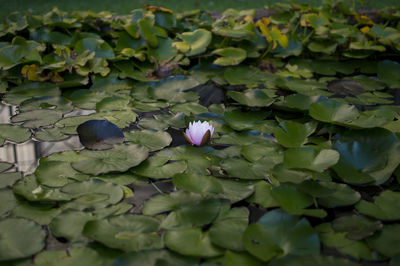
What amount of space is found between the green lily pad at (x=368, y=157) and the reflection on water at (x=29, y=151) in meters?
0.86

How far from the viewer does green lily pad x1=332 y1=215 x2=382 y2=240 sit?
32.5 inches

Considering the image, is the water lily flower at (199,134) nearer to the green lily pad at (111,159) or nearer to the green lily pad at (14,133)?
the green lily pad at (111,159)

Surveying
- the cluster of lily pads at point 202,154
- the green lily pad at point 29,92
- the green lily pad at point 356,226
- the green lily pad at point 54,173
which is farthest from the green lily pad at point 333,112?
the green lily pad at point 29,92

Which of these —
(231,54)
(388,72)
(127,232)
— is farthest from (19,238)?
(388,72)

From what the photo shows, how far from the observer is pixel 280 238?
0.79m

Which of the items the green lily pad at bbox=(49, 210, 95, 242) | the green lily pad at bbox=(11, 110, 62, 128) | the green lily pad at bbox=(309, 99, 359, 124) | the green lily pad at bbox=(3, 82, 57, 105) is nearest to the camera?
the green lily pad at bbox=(49, 210, 95, 242)

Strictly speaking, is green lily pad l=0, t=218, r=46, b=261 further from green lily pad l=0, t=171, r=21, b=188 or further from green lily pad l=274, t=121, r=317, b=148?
green lily pad l=274, t=121, r=317, b=148

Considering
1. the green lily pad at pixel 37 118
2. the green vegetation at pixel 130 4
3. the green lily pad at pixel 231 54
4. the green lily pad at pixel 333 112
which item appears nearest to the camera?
the green lily pad at pixel 333 112

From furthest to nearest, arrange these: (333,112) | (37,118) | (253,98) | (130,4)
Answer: (130,4) < (253,98) < (37,118) < (333,112)

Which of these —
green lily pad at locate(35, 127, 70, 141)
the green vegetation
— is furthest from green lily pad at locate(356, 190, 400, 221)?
the green vegetation

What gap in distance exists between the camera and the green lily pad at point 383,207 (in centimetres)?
89

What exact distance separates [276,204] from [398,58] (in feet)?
6.35

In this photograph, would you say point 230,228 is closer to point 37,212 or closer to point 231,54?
point 37,212

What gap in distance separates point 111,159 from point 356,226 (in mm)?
715
